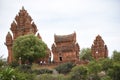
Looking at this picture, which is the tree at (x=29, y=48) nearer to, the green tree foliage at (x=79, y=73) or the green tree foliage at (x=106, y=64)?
the green tree foliage at (x=79, y=73)

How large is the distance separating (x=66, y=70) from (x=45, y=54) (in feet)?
20.2

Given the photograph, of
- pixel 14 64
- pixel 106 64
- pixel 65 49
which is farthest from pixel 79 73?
pixel 14 64

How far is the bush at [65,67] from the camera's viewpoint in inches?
2638

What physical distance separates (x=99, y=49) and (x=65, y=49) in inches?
205

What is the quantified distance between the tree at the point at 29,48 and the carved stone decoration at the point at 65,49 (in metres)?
2.69

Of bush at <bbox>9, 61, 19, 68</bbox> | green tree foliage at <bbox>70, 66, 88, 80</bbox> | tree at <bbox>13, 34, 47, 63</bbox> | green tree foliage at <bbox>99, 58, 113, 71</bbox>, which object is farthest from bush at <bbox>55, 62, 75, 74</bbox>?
green tree foliage at <bbox>99, 58, 113, 71</bbox>

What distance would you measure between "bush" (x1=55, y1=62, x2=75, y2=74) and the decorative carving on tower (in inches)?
275

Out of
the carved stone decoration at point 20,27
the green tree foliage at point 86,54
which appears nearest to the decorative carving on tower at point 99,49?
the carved stone decoration at point 20,27

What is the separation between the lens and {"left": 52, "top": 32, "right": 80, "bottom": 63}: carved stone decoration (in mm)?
72875

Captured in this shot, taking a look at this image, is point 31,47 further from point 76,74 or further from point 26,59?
point 76,74

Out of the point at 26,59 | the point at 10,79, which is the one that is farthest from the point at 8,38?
the point at 10,79

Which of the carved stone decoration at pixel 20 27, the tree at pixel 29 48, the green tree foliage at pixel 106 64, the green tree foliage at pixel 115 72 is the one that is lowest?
the green tree foliage at pixel 115 72

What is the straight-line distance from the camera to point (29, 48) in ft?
231

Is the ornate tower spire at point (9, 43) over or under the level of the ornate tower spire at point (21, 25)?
under
